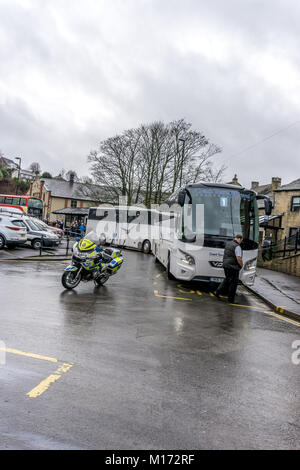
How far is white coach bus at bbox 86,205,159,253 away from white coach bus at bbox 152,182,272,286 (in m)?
15.4

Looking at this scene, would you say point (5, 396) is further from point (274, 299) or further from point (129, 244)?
Result: point (129, 244)

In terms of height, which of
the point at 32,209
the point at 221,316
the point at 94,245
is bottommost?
the point at 221,316

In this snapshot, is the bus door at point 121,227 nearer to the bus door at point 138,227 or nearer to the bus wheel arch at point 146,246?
the bus door at point 138,227

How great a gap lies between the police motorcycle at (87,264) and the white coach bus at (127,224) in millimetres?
16448

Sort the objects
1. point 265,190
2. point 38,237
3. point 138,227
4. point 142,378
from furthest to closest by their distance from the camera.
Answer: point 265,190, point 138,227, point 38,237, point 142,378

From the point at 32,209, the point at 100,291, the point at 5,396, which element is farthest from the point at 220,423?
the point at 32,209

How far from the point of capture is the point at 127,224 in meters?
31.4

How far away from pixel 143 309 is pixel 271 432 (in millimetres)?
5169

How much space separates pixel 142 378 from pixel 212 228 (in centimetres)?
775

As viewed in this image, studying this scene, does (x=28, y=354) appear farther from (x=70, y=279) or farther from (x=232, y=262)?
(x=232, y=262)

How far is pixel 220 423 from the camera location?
3312mm

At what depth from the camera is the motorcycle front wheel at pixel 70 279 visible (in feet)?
32.6

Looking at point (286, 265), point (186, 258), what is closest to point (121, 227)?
point (286, 265)

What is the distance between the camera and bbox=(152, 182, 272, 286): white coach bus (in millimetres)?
11281
